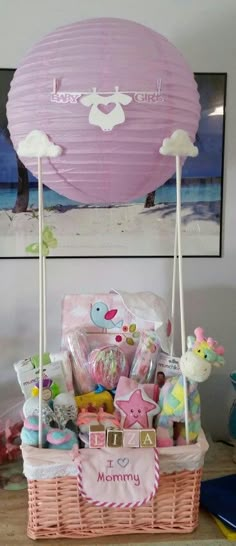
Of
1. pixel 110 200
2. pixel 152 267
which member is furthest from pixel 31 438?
pixel 152 267

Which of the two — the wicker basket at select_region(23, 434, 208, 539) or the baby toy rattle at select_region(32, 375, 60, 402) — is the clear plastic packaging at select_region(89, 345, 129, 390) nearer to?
the baby toy rattle at select_region(32, 375, 60, 402)

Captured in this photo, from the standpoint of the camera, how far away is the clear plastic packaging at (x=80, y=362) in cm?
118

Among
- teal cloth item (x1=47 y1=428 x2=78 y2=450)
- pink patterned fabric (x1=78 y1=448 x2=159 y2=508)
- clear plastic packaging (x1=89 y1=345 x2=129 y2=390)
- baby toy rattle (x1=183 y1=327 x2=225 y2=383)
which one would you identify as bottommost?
pink patterned fabric (x1=78 y1=448 x2=159 y2=508)

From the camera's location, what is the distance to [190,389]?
40.9 inches

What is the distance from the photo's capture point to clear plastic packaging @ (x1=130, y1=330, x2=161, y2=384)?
3.84ft

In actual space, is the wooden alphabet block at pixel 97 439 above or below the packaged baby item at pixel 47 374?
below

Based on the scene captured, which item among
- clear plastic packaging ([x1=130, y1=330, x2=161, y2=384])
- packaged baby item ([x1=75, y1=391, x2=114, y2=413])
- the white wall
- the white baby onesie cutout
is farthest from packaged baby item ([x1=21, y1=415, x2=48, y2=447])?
the white baby onesie cutout

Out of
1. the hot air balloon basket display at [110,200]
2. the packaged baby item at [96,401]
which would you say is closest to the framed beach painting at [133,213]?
the hot air balloon basket display at [110,200]

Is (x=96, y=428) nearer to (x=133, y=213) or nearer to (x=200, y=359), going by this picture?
(x=200, y=359)

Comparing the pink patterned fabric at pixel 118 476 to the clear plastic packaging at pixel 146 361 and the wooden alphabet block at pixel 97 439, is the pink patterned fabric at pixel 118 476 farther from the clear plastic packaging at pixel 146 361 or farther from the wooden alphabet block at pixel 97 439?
the clear plastic packaging at pixel 146 361

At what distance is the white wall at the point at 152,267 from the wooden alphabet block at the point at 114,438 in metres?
0.49

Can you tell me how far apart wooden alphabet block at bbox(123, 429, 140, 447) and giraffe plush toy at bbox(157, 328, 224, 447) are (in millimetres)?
64

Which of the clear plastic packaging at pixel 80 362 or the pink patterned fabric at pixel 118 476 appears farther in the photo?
the clear plastic packaging at pixel 80 362

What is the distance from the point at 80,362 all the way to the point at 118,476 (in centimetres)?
29
